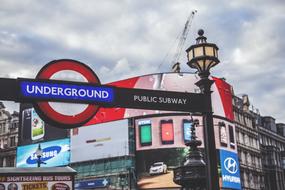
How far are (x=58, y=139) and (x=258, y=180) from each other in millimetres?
30478

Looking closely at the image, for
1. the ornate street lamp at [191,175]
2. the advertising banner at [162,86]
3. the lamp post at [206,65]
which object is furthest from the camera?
the advertising banner at [162,86]

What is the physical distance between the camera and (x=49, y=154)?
71.9 m

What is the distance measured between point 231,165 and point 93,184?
1866 cm

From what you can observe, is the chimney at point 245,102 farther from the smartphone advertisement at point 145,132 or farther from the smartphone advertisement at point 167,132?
the smartphone advertisement at point 145,132

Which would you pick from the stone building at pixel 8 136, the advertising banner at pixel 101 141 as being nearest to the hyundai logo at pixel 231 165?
the advertising banner at pixel 101 141

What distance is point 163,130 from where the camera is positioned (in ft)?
212

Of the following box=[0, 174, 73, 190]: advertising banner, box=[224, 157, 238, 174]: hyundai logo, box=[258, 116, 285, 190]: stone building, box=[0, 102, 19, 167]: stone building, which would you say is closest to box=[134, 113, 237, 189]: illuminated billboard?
box=[224, 157, 238, 174]: hyundai logo

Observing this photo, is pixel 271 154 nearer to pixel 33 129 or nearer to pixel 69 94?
pixel 33 129

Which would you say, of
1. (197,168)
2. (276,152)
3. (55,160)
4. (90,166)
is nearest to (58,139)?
(55,160)

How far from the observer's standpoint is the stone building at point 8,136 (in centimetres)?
7906

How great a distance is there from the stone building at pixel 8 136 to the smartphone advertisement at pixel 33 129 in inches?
136

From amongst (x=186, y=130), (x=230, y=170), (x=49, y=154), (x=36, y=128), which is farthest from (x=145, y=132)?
(x=36, y=128)

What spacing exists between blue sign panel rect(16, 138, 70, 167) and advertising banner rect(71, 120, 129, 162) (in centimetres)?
141

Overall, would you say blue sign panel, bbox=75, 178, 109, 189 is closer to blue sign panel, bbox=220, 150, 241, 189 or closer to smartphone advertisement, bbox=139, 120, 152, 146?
smartphone advertisement, bbox=139, 120, 152, 146
